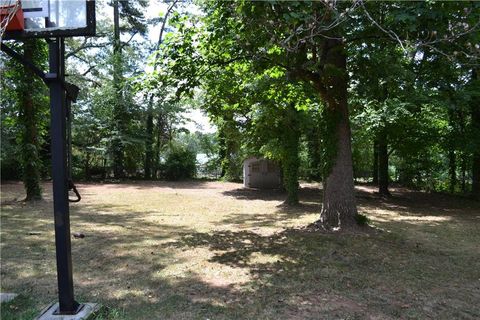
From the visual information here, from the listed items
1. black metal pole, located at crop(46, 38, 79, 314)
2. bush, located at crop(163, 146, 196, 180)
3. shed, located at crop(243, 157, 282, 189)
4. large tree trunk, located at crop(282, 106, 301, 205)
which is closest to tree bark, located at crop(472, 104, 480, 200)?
large tree trunk, located at crop(282, 106, 301, 205)

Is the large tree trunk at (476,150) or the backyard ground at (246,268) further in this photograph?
the large tree trunk at (476,150)

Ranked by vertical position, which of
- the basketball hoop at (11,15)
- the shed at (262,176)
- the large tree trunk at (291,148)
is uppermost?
the basketball hoop at (11,15)

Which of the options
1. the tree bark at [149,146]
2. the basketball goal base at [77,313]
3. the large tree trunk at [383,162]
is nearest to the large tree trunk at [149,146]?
the tree bark at [149,146]

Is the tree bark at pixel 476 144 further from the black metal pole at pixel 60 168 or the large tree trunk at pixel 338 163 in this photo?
the black metal pole at pixel 60 168

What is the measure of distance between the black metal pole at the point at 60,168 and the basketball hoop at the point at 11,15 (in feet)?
0.94

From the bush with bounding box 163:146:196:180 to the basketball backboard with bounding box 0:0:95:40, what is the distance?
21.5 m

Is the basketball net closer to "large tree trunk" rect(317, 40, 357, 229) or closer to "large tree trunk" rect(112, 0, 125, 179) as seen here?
"large tree trunk" rect(317, 40, 357, 229)

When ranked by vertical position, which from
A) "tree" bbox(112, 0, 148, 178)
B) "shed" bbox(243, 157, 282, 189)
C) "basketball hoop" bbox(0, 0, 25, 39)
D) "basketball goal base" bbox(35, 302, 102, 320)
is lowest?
"basketball goal base" bbox(35, 302, 102, 320)

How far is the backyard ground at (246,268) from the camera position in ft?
12.4

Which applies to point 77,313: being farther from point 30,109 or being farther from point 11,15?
point 30,109

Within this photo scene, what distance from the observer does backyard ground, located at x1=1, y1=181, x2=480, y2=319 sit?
3771 millimetres

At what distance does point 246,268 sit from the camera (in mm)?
5070

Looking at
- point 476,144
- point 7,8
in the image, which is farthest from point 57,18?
point 476,144

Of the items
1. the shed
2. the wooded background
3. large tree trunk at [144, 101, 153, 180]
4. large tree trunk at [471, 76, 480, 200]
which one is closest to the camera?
the wooded background
